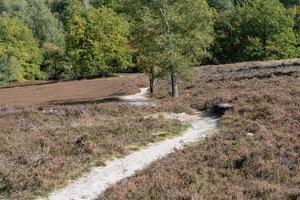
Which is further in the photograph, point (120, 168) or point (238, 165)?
point (120, 168)

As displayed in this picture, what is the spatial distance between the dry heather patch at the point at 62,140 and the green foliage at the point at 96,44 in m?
55.4

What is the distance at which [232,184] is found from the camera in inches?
626

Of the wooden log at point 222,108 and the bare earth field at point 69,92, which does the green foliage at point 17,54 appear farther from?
the wooden log at point 222,108

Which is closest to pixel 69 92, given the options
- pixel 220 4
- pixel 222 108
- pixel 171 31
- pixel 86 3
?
pixel 171 31

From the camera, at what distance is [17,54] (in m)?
102

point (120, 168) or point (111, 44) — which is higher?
point (111, 44)

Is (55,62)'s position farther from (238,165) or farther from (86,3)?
(238,165)

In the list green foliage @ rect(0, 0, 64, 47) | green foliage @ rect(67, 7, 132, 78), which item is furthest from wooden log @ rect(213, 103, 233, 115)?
green foliage @ rect(0, 0, 64, 47)

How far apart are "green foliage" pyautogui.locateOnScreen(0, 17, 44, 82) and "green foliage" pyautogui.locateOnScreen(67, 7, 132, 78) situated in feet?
50.2

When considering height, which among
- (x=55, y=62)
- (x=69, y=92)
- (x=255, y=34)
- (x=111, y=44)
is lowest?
(x=69, y=92)

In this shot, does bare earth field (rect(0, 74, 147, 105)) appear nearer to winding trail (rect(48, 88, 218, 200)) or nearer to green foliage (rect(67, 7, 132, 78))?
green foliage (rect(67, 7, 132, 78))

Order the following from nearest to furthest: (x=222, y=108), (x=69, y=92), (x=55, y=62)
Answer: (x=222, y=108) → (x=69, y=92) → (x=55, y=62)

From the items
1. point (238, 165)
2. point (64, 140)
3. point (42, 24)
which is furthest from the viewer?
point (42, 24)

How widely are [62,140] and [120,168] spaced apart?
5039mm
